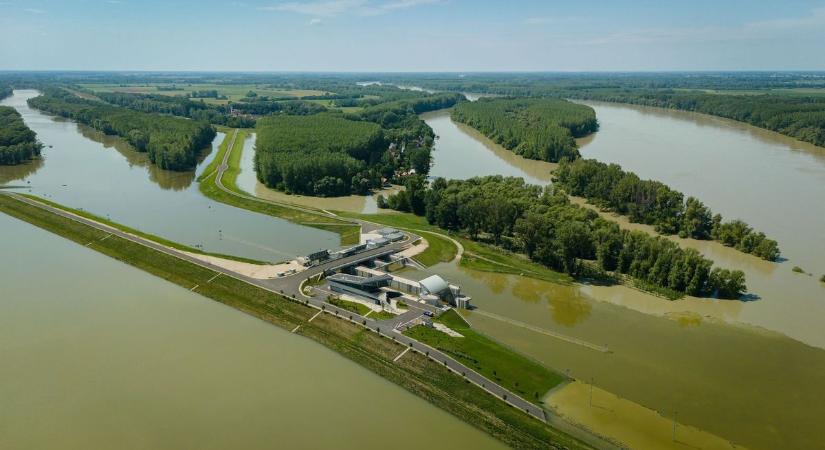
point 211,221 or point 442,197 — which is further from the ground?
point 442,197

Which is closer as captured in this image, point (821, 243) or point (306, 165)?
point (821, 243)

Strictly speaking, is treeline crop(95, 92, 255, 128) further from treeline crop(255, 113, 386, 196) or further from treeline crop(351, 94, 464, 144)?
treeline crop(255, 113, 386, 196)

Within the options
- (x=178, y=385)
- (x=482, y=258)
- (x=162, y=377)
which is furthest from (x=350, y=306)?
(x=482, y=258)

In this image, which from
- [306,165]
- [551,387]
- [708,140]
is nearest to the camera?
[551,387]

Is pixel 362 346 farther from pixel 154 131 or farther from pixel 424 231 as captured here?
pixel 154 131

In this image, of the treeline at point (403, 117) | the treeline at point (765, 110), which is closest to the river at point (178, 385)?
the treeline at point (403, 117)

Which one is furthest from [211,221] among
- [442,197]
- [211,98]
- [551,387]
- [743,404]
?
[211,98]

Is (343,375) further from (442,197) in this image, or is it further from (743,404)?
(442,197)
